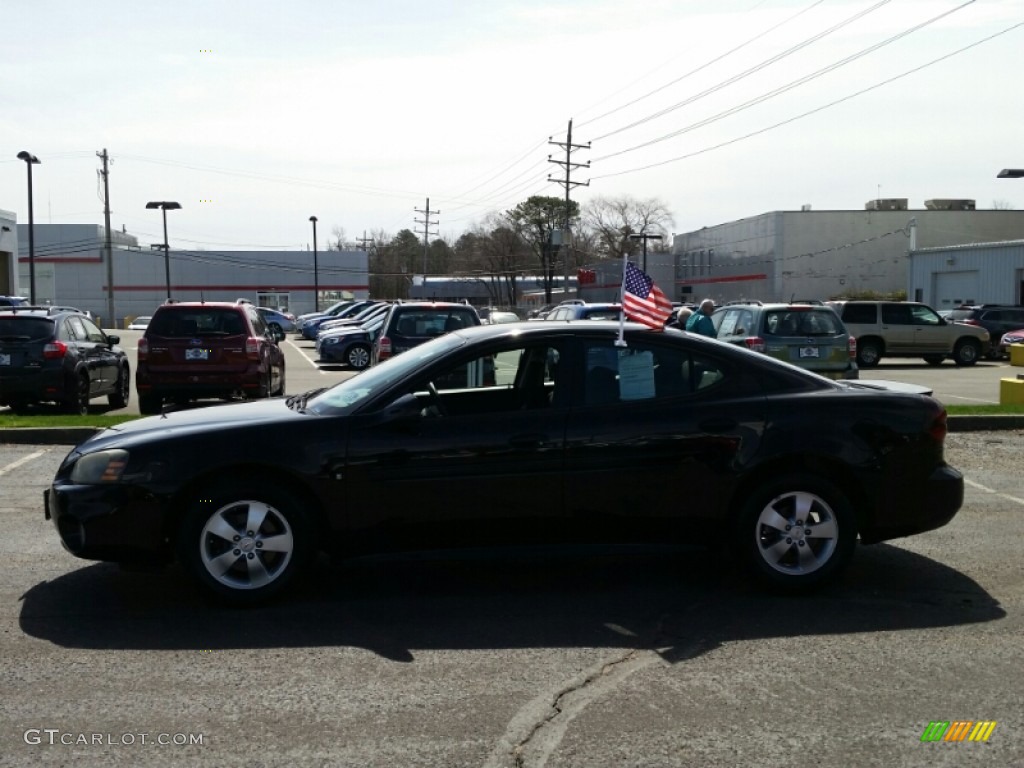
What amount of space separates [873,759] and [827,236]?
194ft

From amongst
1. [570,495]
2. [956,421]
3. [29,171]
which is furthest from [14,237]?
[570,495]

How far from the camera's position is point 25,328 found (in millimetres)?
15062

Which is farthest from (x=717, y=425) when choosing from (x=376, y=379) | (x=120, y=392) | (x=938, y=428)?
(x=120, y=392)

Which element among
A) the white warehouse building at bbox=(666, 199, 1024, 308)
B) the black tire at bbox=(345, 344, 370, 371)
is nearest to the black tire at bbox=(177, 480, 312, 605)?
the black tire at bbox=(345, 344, 370, 371)

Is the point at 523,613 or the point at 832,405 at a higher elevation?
the point at 832,405

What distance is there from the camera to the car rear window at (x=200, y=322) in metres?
15.1

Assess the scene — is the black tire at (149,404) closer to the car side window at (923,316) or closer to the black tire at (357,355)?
the black tire at (357,355)

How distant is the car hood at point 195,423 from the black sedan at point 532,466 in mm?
23

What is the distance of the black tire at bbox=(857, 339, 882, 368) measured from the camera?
2931 cm

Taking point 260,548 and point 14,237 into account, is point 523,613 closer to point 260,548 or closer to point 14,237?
point 260,548

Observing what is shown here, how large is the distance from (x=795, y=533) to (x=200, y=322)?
35.8 feet

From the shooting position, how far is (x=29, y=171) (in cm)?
4134

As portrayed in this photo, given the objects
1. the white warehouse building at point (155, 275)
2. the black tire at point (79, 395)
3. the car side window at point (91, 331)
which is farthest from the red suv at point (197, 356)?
the white warehouse building at point (155, 275)

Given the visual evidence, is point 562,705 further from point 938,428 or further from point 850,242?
point 850,242
